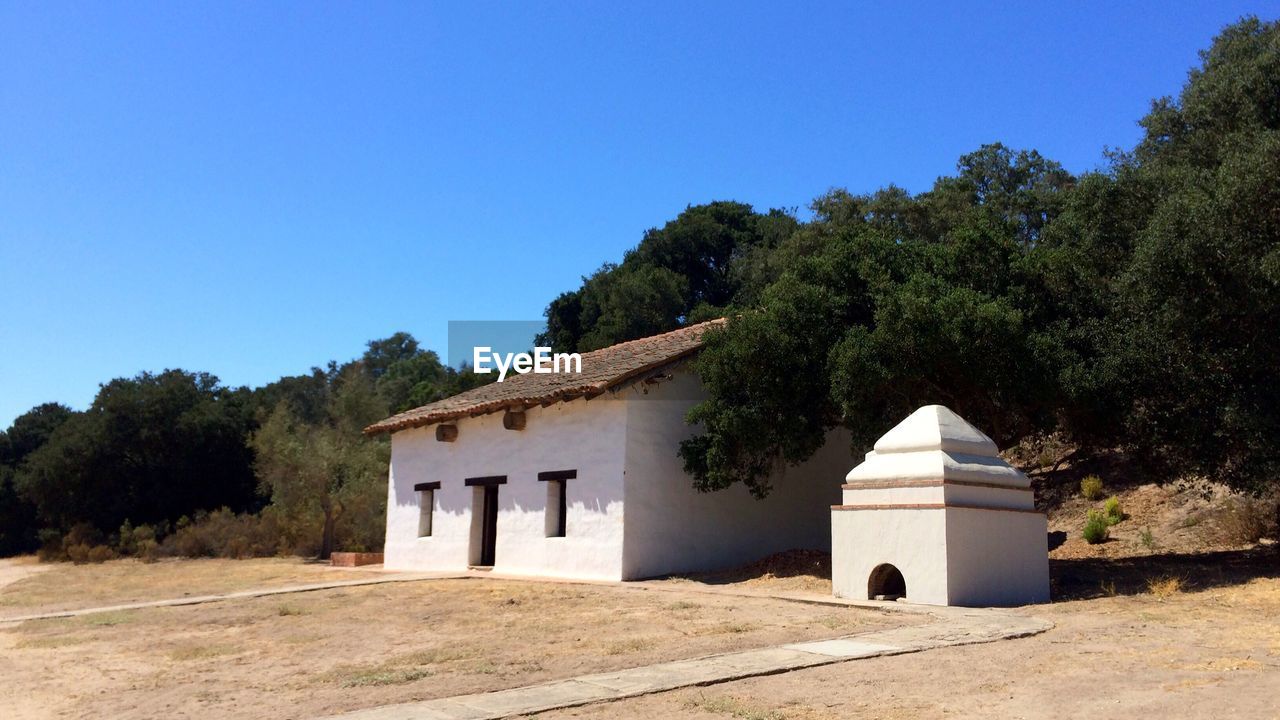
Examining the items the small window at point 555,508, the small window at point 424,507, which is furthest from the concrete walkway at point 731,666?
the small window at point 424,507

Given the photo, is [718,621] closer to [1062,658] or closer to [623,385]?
[1062,658]

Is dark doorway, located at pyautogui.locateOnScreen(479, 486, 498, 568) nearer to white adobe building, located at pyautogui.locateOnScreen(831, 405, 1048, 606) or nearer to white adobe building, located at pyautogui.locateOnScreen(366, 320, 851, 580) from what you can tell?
white adobe building, located at pyautogui.locateOnScreen(366, 320, 851, 580)

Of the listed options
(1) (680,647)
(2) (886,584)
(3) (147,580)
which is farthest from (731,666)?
(3) (147,580)

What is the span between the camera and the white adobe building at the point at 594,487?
16844mm

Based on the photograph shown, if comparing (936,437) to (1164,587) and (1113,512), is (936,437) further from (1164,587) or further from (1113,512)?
(1113,512)

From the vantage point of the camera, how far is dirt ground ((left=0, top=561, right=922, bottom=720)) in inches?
302

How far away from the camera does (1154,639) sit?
8406mm

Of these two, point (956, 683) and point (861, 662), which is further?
point (861, 662)

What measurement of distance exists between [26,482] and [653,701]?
32323 mm

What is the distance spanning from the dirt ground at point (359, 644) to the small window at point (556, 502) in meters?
2.98

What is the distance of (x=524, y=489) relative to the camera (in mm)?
18500

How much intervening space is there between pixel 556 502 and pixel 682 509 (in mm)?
2471

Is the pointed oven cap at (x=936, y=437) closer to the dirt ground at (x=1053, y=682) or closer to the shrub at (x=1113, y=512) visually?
the dirt ground at (x=1053, y=682)

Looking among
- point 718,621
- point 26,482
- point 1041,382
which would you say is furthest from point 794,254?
point 26,482
